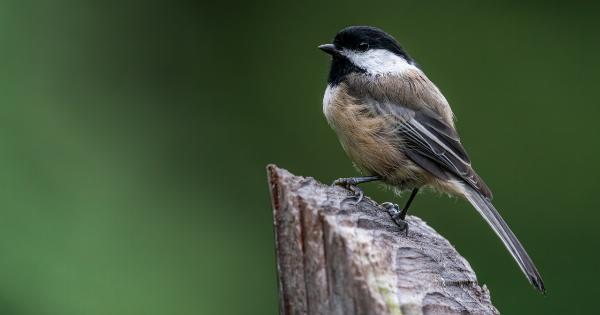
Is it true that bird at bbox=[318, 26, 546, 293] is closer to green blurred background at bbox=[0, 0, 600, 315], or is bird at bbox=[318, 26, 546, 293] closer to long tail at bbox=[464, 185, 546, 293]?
long tail at bbox=[464, 185, 546, 293]

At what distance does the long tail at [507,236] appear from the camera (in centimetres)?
238

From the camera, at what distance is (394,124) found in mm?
3049

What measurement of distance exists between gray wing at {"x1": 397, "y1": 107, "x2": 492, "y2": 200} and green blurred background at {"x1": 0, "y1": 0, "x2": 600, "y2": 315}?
1177 mm

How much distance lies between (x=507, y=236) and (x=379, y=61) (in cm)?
103

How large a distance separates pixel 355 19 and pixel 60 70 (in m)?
1.76

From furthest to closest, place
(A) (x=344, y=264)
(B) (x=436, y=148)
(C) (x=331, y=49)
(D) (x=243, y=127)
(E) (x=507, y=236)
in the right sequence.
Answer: (D) (x=243, y=127) < (C) (x=331, y=49) < (B) (x=436, y=148) < (E) (x=507, y=236) < (A) (x=344, y=264)

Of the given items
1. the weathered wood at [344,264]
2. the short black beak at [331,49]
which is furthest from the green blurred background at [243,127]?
the weathered wood at [344,264]

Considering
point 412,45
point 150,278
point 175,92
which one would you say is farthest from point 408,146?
point 175,92

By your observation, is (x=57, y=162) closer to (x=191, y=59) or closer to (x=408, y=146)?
(x=191, y=59)

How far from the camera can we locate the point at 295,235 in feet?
5.32

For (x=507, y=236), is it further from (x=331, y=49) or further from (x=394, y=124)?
(x=331, y=49)

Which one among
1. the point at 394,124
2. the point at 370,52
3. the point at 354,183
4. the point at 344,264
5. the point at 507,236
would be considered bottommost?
the point at 507,236

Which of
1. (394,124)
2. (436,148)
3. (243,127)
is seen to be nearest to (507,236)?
(436,148)

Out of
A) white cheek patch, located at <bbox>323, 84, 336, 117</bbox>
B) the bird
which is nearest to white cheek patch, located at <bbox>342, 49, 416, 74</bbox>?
the bird
